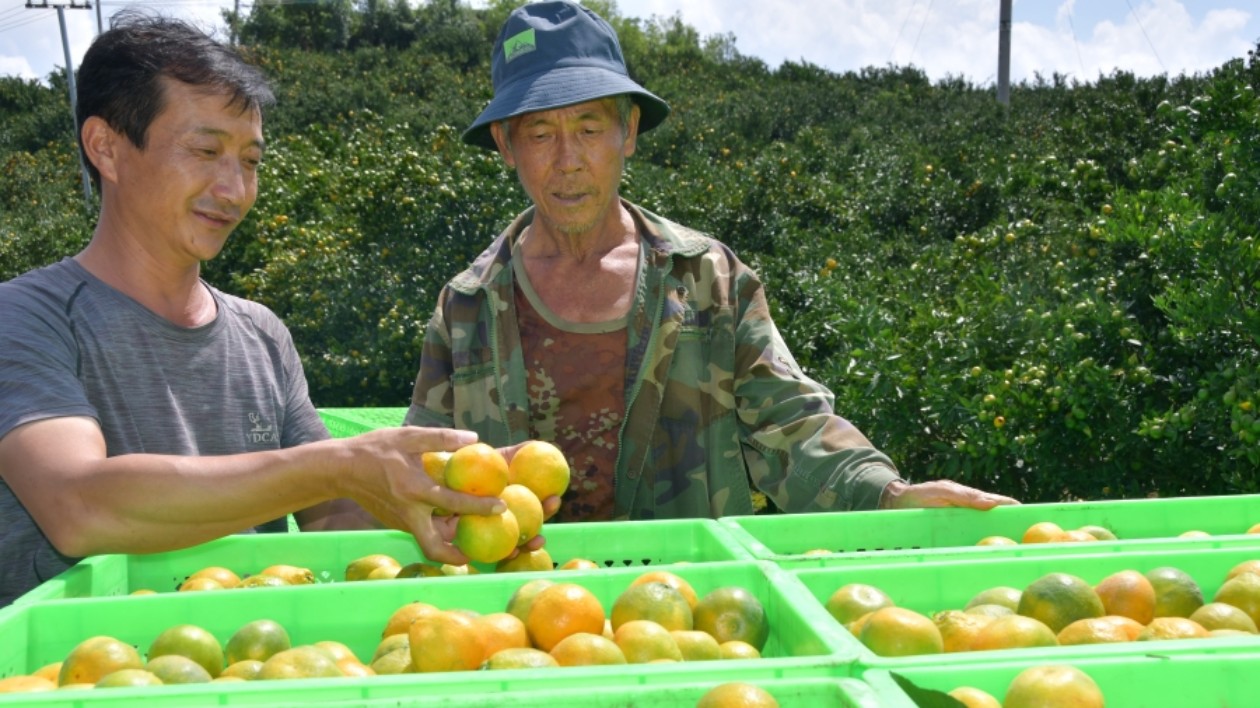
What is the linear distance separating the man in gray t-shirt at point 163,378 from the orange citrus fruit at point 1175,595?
48.0 inches

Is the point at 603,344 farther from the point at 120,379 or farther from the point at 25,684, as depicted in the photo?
the point at 25,684

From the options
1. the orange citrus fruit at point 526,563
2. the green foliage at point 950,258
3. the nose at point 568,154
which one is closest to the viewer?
the orange citrus fruit at point 526,563

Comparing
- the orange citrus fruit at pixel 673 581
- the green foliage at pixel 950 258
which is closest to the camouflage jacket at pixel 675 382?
the orange citrus fruit at pixel 673 581

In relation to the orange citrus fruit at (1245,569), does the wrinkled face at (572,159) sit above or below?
above

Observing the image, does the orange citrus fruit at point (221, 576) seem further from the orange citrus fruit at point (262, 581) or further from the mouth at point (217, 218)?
the mouth at point (217, 218)

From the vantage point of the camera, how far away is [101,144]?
8.35ft

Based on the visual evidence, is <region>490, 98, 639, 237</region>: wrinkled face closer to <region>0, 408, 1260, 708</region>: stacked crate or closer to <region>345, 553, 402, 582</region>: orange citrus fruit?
<region>0, 408, 1260, 708</region>: stacked crate

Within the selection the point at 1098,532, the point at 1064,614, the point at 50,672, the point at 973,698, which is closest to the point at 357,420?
the point at 50,672

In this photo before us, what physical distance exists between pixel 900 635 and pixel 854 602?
0.65 feet

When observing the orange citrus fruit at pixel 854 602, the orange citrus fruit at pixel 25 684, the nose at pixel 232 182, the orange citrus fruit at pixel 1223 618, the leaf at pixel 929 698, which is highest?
the nose at pixel 232 182

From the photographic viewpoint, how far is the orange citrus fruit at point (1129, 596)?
1880 mm

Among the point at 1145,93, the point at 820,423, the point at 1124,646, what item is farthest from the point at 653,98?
the point at 1145,93

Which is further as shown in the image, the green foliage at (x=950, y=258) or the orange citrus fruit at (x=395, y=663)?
the green foliage at (x=950, y=258)

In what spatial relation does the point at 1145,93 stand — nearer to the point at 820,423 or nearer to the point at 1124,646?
the point at 820,423
